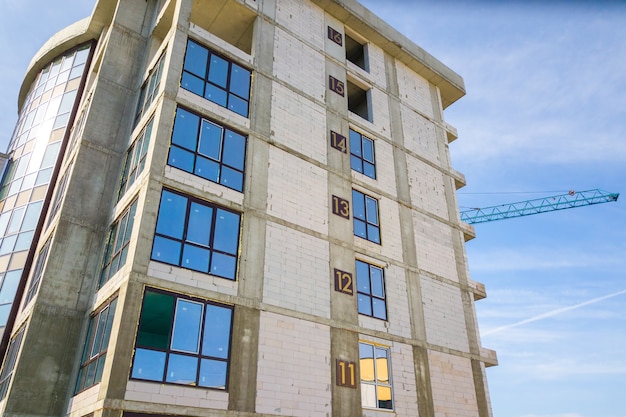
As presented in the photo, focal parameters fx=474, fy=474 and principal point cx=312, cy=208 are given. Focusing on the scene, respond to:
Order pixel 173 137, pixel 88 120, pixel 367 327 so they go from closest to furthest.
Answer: pixel 173 137 → pixel 367 327 → pixel 88 120

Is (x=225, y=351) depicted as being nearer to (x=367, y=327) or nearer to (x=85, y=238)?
(x=367, y=327)

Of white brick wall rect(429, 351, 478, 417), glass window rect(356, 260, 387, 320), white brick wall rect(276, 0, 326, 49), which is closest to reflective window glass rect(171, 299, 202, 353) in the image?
glass window rect(356, 260, 387, 320)

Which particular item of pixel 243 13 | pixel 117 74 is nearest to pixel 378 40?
pixel 243 13

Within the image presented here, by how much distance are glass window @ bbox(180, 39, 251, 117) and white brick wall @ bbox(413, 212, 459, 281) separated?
9.72 meters

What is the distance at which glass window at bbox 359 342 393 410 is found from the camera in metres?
16.5

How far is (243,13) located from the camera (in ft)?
68.9

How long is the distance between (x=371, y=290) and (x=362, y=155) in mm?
6585

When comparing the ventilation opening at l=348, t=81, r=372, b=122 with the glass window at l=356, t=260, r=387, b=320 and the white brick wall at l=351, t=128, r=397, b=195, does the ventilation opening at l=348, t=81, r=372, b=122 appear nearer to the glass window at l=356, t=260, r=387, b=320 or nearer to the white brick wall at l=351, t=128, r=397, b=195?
the white brick wall at l=351, t=128, r=397, b=195

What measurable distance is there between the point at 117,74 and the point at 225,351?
13.4 meters

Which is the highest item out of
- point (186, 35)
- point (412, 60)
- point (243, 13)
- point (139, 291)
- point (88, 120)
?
point (412, 60)

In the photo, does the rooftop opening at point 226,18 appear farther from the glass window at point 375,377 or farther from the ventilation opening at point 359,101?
the glass window at point 375,377

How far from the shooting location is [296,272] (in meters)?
16.6

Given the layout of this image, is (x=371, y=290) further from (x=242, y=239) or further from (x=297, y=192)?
(x=242, y=239)

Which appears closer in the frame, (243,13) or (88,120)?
(88,120)
